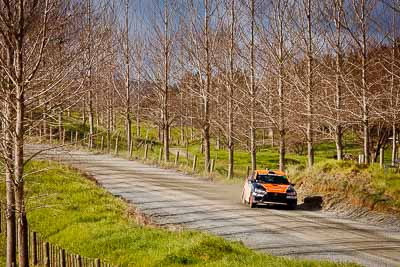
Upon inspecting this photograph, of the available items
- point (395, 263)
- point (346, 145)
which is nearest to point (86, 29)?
point (395, 263)

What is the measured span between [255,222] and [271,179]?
13.6 feet

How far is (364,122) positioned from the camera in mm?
19453

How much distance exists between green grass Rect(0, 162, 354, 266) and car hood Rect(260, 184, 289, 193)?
5.27m

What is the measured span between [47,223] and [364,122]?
39.1 feet

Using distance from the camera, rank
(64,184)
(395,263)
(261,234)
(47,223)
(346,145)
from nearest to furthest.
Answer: (395,263) → (261,234) → (47,223) → (64,184) → (346,145)

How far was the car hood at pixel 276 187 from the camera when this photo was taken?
1881 centimetres

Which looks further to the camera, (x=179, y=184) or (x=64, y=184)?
(x=179, y=184)

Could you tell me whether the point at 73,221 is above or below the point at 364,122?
below

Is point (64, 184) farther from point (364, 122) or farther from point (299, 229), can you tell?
point (364, 122)

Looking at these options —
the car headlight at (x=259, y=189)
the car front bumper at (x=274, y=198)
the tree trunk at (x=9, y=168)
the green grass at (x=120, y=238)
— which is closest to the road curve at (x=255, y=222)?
the car front bumper at (x=274, y=198)

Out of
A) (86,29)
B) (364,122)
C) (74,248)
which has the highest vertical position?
(86,29)

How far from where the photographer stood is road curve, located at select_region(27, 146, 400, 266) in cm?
1198

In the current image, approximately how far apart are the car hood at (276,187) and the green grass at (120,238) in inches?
207

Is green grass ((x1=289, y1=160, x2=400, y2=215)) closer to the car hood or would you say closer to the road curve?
the road curve
